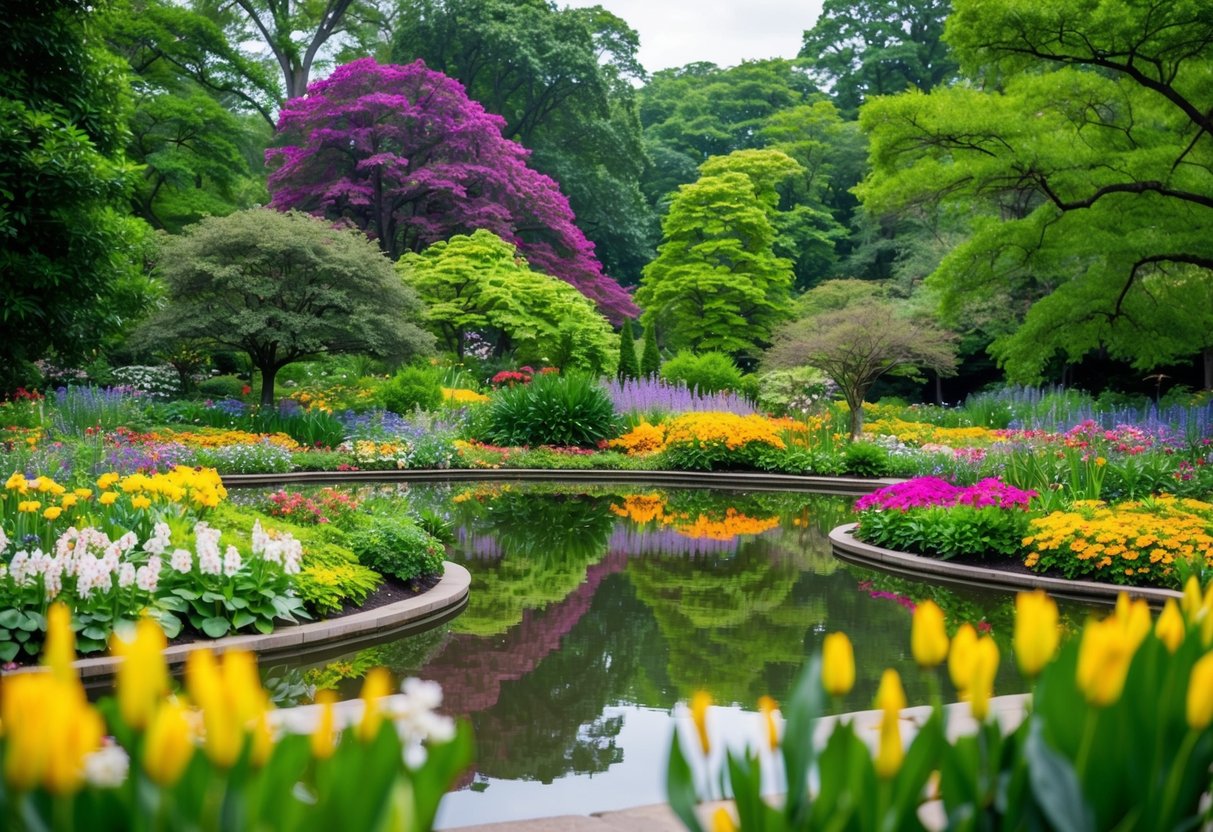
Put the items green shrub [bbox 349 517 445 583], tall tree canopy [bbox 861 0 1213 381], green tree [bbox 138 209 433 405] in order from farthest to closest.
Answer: green tree [bbox 138 209 433 405], tall tree canopy [bbox 861 0 1213 381], green shrub [bbox 349 517 445 583]

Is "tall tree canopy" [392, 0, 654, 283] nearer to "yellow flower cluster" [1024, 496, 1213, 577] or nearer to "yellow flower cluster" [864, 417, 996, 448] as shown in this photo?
"yellow flower cluster" [864, 417, 996, 448]

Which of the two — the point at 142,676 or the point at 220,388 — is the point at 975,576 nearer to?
the point at 142,676

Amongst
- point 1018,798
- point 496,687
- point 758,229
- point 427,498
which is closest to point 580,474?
point 427,498

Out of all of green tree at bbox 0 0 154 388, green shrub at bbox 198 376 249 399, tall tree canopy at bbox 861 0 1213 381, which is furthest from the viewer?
green shrub at bbox 198 376 249 399

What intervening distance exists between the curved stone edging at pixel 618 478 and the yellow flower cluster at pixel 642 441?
1.58 meters

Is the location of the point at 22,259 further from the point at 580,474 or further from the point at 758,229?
the point at 758,229

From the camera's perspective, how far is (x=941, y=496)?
31.5 ft

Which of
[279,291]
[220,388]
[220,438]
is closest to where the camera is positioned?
[220,438]

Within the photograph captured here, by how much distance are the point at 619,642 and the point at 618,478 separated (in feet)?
33.6

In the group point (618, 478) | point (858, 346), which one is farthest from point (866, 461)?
point (618, 478)

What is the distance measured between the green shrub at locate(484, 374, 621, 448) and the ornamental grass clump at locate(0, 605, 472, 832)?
1694cm

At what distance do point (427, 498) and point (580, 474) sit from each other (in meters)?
3.50

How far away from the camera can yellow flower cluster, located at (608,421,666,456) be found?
1803cm

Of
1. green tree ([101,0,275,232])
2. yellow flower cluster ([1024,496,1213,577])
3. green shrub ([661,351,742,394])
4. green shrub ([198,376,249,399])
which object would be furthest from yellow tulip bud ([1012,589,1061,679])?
green tree ([101,0,275,232])
